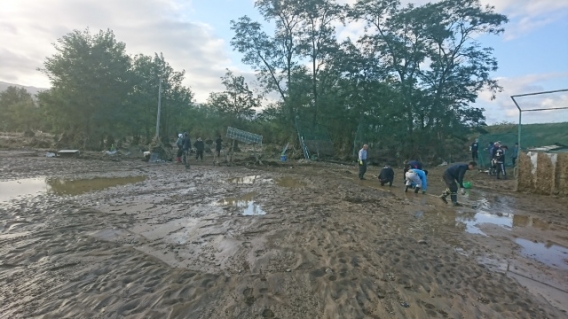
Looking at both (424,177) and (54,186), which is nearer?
(54,186)

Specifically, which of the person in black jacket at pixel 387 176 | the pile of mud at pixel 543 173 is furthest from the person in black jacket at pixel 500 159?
the person in black jacket at pixel 387 176

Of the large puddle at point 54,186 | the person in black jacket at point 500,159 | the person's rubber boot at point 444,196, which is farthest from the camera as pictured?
the person in black jacket at point 500,159

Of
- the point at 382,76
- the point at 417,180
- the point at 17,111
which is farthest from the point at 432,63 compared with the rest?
the point at 17,111

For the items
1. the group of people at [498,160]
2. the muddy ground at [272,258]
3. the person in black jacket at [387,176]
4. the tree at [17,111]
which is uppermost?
the tree at [17,111]

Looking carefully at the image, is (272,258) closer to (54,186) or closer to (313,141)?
(54,186)

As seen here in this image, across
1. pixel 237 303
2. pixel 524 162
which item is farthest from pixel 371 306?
pixel 524 162

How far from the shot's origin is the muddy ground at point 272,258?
358 cm

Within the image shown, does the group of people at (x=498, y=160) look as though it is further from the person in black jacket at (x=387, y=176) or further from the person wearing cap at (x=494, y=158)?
the person in black jacket at (x=387, y=176)

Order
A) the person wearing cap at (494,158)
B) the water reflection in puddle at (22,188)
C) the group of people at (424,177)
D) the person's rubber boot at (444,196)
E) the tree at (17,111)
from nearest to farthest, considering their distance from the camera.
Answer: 1. the water reflection in puddle at (22,188)
2. the group of people at (424,177)
3. the person's rubber boot at (444,196)
4. the person wearing cap at (494,158)
5. the tree at (17,111)

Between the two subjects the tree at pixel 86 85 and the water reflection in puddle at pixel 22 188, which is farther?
the tree at pixel 86 85

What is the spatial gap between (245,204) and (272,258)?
4.14 meters

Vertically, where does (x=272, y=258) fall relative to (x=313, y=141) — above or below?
below

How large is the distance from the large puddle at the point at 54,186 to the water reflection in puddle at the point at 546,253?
444 inches

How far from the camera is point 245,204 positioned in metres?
8.90
